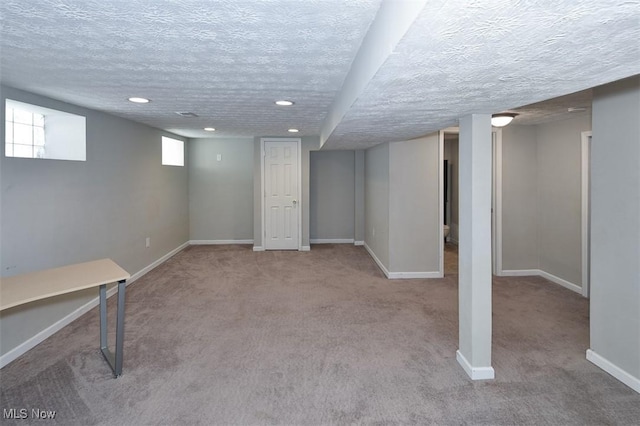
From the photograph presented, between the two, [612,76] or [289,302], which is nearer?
[612,76]

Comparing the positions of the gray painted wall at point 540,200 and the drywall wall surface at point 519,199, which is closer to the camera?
the gray painted wall at point 540,200

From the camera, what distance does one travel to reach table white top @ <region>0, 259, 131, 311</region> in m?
2.08

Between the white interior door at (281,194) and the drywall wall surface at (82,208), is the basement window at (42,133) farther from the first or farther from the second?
the white interior door at (281,194)

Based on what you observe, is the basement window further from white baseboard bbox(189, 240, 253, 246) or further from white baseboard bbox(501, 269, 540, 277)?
white baseboard bbox(501, 269, 540, 277)

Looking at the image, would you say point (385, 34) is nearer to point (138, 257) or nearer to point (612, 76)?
point (612, 76)

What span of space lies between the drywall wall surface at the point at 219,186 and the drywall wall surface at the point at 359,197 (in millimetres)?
2078

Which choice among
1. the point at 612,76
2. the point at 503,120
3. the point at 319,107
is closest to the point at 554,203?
the point at 503,120

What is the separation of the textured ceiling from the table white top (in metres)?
1.34

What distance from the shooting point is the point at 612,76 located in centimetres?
160

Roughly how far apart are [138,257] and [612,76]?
5162 mm

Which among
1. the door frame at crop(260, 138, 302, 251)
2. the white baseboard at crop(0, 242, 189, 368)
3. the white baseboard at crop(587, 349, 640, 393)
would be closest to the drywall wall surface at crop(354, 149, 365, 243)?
the door frame at crop(260, 138, 302, 251)

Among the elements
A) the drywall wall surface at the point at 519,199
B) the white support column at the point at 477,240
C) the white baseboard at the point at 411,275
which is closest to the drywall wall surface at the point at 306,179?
the white baseboard at the point at 411,275

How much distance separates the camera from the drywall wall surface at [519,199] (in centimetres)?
498

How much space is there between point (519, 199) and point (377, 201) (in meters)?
1.96
